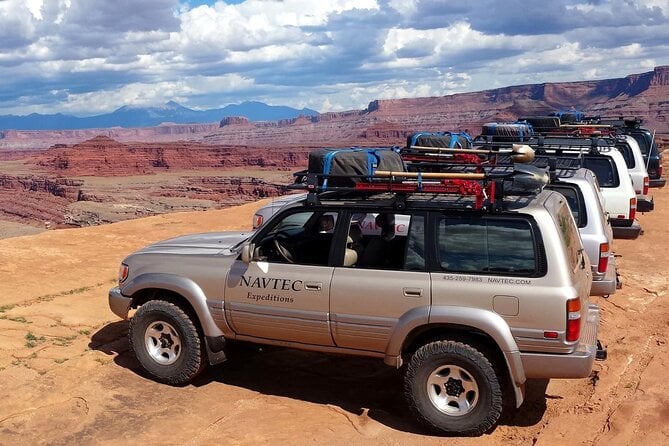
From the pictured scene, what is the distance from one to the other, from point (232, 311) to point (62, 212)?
68759 millimetres

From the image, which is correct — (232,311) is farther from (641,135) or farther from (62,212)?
(62,212)

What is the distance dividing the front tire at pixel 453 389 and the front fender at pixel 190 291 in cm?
185

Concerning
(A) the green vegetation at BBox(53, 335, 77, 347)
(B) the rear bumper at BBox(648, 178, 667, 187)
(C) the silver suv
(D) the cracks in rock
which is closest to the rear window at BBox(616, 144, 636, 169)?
(B) the rear bumper at BBox(648, 178, 667, 187)

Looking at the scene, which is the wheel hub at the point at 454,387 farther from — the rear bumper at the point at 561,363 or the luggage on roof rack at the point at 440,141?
the luggage on roof rack at the point at 440,141

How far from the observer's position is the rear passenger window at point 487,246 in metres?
4.82

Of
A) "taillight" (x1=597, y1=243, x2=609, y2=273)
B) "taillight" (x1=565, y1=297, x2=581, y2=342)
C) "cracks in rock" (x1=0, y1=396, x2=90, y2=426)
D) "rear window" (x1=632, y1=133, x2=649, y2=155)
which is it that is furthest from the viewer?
"rear window" (x1=632, y1=133, x2=649, y2=155)

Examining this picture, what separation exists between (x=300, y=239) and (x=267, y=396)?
56.4 inches

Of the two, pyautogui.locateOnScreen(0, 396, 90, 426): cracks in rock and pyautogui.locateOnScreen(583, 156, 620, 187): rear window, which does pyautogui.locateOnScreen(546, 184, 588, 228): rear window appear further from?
pyautogui.locateOnScreen(0, 396, 90, 426): cracks in rock

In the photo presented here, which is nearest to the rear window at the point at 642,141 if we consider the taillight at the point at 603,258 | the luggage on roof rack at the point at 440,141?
the luggage on roof rack at the point at 440,141

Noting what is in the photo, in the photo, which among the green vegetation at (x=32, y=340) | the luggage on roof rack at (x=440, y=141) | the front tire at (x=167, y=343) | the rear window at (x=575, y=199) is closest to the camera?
the front tire at (x=167, y=343)

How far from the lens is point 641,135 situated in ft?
57.4

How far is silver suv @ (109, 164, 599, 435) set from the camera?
188 inches

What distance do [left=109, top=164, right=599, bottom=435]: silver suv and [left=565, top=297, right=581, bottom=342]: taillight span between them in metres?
0.01

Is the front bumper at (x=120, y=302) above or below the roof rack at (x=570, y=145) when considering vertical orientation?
below
